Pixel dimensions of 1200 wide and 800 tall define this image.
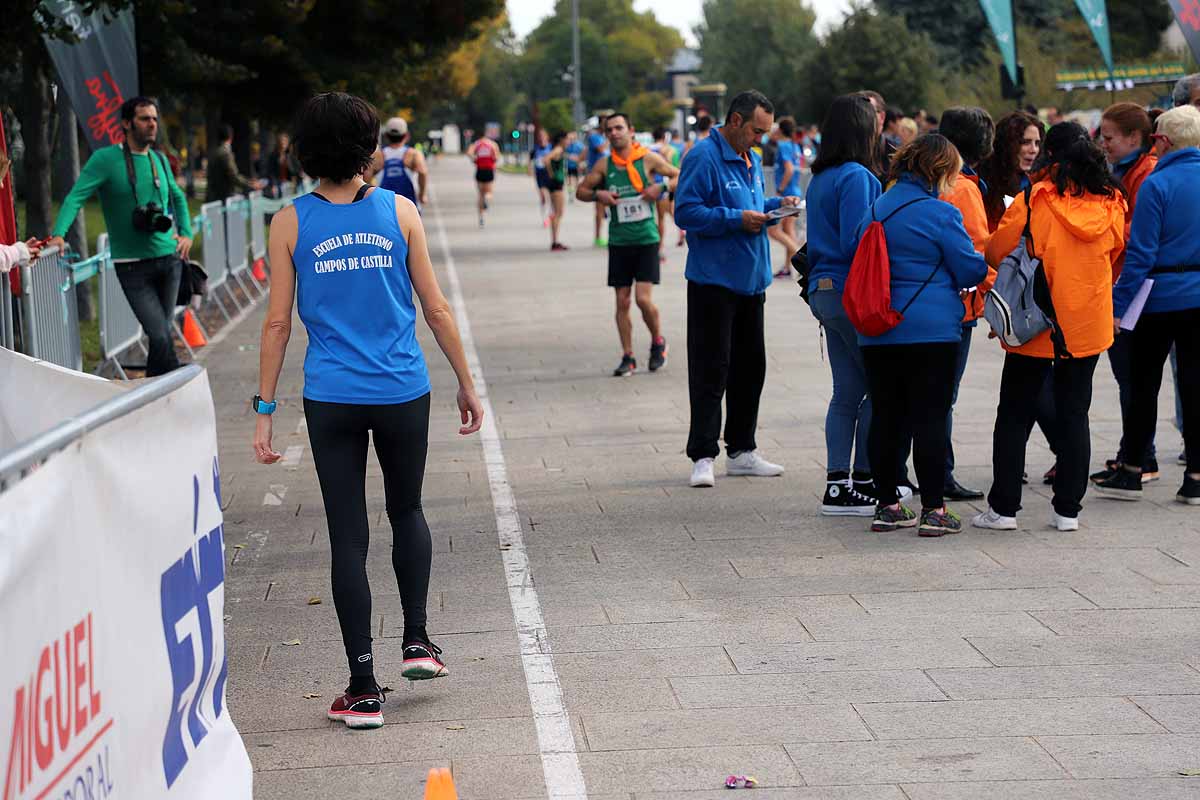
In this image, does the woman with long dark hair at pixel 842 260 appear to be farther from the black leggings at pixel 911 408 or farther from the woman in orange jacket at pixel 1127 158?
the woman in orange jacket at pixel 1127 158

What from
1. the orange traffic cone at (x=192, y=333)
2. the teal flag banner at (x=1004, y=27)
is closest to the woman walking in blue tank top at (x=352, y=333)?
the orange traffic cone at (x=192, y=333)

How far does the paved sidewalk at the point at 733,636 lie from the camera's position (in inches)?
179

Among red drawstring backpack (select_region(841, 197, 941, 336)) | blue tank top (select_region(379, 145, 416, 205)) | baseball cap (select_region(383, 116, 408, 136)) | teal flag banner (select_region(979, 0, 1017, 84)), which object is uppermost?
teal flag banner (select_region(979, 0, 1017, 84))

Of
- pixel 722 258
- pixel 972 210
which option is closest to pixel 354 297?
pixel 972 210

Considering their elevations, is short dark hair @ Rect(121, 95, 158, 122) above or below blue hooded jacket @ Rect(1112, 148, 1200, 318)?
above

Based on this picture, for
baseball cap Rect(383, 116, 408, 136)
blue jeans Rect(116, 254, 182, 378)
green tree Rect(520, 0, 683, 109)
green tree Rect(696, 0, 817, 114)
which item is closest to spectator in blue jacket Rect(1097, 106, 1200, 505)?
blue jeans Rect(116, 254, 182, 378)

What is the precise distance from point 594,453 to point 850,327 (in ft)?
Result: 7.20

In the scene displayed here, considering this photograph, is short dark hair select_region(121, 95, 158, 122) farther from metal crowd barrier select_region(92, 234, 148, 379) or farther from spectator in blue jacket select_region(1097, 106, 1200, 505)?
spectator in blue jacket select_region(1097, 106, 1200, 505)

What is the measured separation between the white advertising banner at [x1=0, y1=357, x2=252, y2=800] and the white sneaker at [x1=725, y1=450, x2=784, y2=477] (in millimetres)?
4842

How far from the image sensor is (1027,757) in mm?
4555

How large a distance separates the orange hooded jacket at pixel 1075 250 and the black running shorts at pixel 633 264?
5.31m

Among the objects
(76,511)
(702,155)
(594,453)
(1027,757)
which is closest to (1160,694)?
(1027,757)

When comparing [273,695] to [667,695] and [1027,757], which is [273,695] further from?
[1027,757]

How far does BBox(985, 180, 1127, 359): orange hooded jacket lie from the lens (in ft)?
23.3
